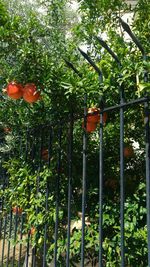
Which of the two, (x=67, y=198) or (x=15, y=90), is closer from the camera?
(x=15, y=90)

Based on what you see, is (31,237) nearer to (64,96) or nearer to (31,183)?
(31,183)

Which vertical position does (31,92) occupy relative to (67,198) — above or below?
above

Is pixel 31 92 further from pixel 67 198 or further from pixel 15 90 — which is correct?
pixel 67 198

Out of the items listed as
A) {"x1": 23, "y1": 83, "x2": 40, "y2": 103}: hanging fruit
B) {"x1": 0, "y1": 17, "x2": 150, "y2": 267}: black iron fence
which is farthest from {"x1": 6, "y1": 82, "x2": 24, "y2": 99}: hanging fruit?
{"x1": 0, "y1": 17, "x2": 150, "y2": 267}: black iron fence

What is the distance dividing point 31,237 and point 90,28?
180cm

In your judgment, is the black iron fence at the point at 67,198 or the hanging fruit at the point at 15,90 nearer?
the black iron fence at the point at 67,198

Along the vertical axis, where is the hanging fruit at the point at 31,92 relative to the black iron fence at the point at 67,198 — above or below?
above

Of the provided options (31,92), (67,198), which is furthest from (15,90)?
(67,198)

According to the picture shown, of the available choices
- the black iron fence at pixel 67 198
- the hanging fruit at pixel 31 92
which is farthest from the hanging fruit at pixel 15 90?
the black iron fence at pixel 67 198

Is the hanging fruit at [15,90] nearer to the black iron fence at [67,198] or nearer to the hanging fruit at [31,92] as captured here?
the hanging fruit at [31,92]

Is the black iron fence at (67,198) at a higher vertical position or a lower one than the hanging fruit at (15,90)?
lower

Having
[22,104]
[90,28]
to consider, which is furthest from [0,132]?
[90,28]

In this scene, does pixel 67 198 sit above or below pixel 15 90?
below

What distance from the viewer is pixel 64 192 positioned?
2539 millimetres
